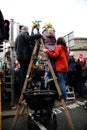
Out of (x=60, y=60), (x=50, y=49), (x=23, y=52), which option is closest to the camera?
(x=50, y=49)

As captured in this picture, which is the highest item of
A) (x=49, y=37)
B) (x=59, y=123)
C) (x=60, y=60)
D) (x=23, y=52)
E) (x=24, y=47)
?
(x=49, y=37)

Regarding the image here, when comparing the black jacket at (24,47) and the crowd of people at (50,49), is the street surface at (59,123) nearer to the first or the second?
the crowd of people at (50,49)

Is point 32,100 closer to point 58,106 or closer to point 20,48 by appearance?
point 20,48

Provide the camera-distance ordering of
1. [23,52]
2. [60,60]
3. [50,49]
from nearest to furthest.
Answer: [50,49], [60,60], [23,52]

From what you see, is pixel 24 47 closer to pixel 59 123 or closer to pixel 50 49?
pixel 50 49

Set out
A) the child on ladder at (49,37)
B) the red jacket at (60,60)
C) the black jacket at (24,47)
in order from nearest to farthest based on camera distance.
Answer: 1. the child on ladder at (49,37)
2. the red jacket at (60,60)
3. the black jacket at (24,47)

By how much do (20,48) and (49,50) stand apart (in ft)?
3.66

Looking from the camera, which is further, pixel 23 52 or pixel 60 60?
pixel 23 52

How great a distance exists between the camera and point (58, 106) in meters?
7.86

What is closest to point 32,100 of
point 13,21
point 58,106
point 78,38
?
point 58,106

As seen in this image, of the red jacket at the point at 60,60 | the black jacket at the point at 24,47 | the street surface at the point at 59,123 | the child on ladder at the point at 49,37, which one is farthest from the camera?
the black jacket at the point at 24,47

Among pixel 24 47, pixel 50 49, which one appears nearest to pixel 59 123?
pixel 50 49

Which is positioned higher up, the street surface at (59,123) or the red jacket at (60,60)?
the red jacket at (60,60)

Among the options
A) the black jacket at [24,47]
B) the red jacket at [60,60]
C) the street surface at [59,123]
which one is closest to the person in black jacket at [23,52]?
the black jacket at [24,47]
